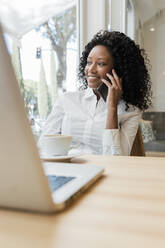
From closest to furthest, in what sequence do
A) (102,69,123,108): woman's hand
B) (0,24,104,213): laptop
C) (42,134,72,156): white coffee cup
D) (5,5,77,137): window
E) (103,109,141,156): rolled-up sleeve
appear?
1. (0,24,104,213): laptop
2. (42,134,72,156): white coffee cup
3. (103,109,141,156): rolled-up sleeve
4. (102,69,123,108): woman's hand
5. (5,5,77,137): window

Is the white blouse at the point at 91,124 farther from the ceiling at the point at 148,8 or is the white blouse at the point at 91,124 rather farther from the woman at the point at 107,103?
the ceiling at the point at 148,8

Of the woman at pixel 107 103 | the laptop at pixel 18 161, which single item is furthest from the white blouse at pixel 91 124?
the laptop at pixel 18 161

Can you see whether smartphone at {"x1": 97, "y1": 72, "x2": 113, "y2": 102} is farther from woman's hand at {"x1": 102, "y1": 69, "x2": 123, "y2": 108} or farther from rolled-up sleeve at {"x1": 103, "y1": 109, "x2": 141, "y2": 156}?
rolled-up sleeve at {"x1": 103, "y1": 109, "x2": 141, "y2": 156}

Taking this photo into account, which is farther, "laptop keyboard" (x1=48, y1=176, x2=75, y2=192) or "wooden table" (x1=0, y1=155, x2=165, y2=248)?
"laptop keyboard" (x1=48, y1=176, x2=75, y2=192)

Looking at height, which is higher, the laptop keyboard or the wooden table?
the laptop keyboard

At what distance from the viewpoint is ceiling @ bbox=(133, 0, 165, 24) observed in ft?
8.32

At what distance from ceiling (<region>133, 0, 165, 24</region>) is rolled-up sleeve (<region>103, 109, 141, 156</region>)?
1.40 metres

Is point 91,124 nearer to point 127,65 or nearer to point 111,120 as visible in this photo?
point 111,120

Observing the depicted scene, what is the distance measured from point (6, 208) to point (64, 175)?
0.15m

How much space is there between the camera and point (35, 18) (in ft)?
5.75

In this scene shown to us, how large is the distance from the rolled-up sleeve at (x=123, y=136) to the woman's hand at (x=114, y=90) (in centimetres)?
11

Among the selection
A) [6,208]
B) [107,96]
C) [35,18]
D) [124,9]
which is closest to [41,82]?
[35,18]

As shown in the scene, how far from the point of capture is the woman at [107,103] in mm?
1447

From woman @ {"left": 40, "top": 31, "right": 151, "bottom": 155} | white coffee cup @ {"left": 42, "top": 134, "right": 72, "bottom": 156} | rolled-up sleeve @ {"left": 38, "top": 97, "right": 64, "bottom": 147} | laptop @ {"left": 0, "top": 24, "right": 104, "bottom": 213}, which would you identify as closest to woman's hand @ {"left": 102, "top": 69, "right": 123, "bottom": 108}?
woman @ {"left": 40, "top": 31, "right": 151, "bottom": 155}
